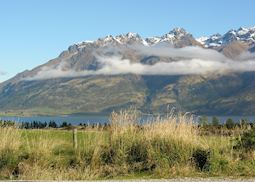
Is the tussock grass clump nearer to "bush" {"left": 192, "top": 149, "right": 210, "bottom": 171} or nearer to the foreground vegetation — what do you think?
the foreground vegetation

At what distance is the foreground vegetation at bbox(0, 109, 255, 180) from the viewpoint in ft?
64.3

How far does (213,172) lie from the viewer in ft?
63.7

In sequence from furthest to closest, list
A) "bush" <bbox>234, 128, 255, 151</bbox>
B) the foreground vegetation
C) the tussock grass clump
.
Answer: "bush" <bbox>234, 128, 255, 151</bbox> < the tussock grass clump < the foreground vegetation

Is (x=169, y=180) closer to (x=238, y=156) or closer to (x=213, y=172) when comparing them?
(x=213, y=172)

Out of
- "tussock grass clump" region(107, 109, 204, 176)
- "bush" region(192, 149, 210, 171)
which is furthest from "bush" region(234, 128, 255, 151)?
A: "bush" region(192, 149, 210, 171)

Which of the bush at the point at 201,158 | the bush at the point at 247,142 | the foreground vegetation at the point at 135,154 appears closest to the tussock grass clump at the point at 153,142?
the foreground vegetation at the point at 135,154

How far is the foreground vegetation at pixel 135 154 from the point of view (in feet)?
64.3

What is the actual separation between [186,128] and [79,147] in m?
4.42

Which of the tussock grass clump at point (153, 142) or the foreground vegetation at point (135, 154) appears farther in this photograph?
the tussock grass clump at point (153, 142)

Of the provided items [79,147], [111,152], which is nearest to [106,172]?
[111,152]

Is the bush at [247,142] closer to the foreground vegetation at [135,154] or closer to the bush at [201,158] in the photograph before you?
the foreground vegetation at [135,154]

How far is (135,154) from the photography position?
2083 centimetres

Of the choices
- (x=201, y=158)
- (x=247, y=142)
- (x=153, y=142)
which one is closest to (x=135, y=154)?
(x=153, y=142)

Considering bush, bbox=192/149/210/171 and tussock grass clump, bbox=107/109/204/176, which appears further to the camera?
tussock grass clump, bbox=107/109/204/176
